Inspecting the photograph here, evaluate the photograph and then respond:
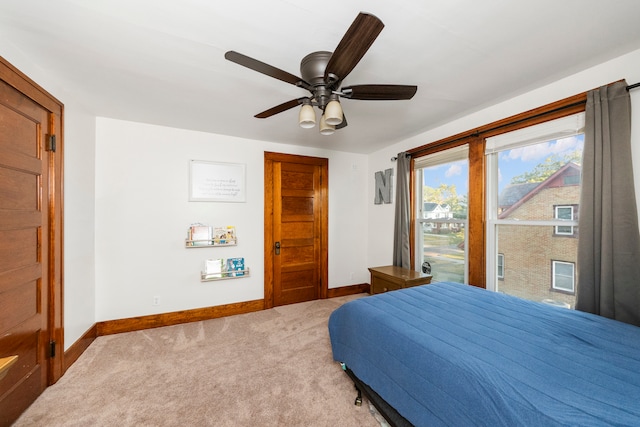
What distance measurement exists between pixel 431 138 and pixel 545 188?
1321 millimetres

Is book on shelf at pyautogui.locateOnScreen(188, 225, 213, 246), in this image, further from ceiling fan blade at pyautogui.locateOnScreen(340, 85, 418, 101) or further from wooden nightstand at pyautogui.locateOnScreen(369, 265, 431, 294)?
ceiling fan blade at pyautogui.locateOnScreen(340, 85, 418, 101)

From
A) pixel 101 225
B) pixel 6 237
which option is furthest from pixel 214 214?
pixel 6 237

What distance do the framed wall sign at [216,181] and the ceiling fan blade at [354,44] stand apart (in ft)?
7.60

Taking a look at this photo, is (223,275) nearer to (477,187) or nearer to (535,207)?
(477,187)

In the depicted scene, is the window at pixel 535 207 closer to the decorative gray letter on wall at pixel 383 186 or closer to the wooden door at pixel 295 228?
the decorative gray letter on wall at pixel 383 186

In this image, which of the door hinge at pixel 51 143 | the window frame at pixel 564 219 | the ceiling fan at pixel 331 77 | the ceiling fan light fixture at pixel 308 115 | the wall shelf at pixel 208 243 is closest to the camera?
the ceiling fan at pixel 331 77

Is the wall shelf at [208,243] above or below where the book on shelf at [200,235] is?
below

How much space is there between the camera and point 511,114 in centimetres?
233

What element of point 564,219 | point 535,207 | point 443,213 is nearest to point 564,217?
point 564,219

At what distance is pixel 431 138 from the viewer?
3131 millimetres

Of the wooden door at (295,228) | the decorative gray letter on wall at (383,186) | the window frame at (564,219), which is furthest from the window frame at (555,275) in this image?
the wooden door at (295,228)

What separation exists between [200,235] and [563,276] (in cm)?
371

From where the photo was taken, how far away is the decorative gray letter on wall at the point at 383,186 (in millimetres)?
3828

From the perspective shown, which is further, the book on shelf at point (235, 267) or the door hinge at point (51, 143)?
the book on shelf at point (235, 267)
